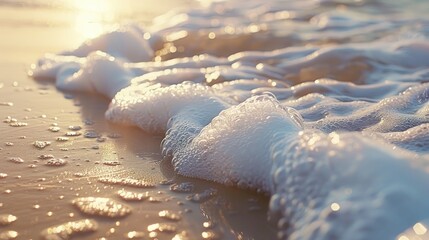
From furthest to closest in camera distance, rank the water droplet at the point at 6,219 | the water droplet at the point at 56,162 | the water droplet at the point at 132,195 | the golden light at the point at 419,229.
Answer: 1. the water droplet at the point at 56,162
2. the water droplet at the point at 132,195
3. the water droplet at the point at 6,219
4. the golden light at the point at 419,229

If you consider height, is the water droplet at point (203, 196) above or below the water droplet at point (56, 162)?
below

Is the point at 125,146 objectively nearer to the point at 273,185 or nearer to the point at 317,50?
the point at 273,185

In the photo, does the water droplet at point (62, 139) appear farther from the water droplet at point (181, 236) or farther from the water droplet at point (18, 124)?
the water droplet at point (181, 236)

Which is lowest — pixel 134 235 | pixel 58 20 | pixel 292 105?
pixel 292 105

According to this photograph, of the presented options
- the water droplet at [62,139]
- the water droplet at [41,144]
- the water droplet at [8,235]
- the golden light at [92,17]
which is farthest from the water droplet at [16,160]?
the golden light at [92,17]

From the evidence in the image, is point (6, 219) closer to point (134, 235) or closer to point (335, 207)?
point (134, 235)

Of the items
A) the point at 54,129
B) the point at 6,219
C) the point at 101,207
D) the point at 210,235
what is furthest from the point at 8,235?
the point at 54,129
